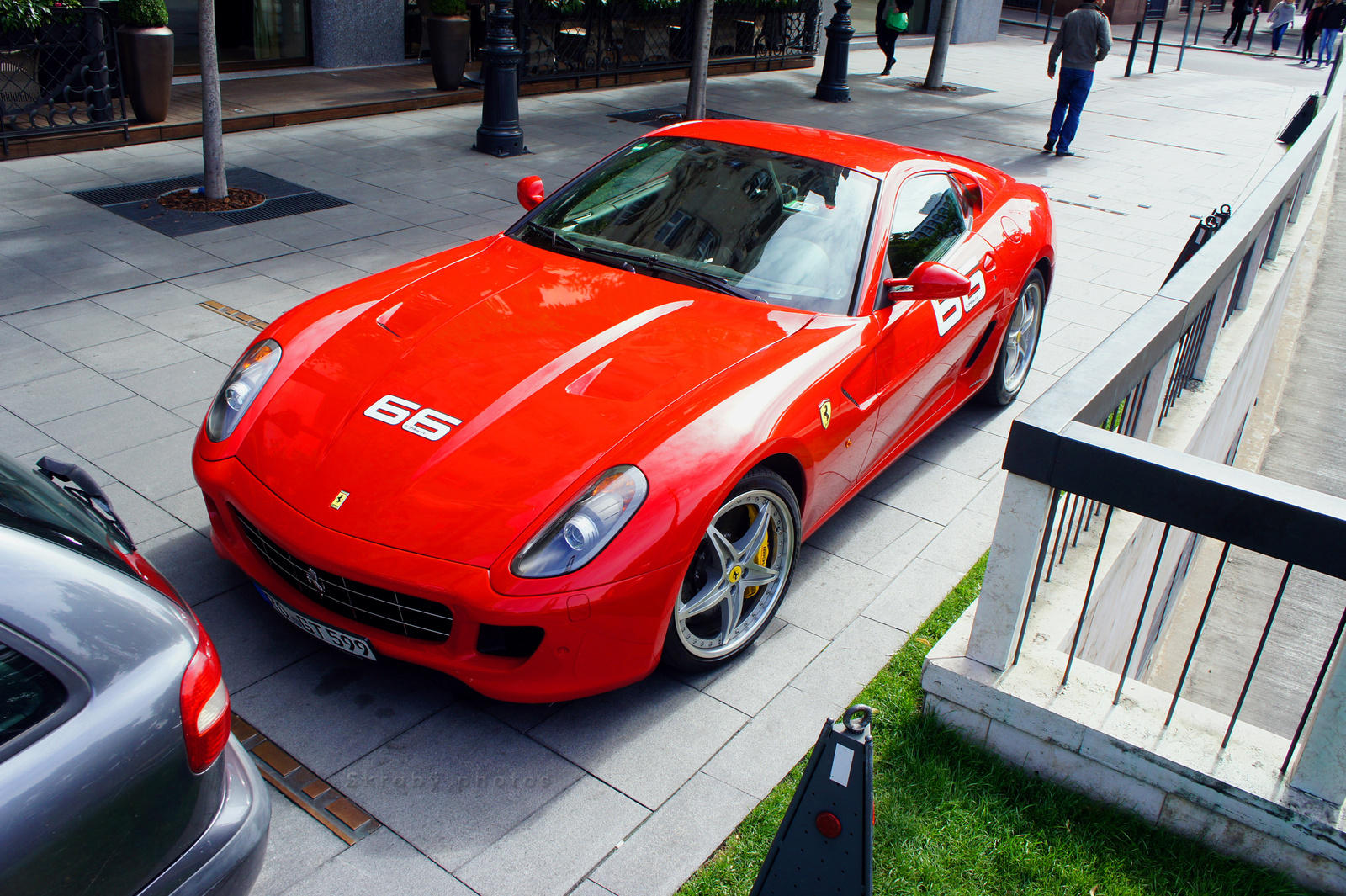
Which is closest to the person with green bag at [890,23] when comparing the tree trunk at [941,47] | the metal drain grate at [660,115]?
the tree trunk at [941,47]

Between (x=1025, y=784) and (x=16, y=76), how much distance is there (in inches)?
411

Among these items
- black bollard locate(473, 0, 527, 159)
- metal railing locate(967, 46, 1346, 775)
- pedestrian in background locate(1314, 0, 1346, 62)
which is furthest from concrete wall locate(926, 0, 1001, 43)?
metal railing locate(967, 46, 1346, 775)

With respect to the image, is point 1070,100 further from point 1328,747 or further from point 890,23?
point 1328,747

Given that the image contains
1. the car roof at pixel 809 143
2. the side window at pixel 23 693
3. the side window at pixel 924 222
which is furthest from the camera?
the car roof at pixel 809 143

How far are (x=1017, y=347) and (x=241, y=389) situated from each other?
4166mm

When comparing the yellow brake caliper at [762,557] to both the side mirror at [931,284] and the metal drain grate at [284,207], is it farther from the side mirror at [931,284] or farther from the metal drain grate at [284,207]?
the metal drain grate at [284,207]

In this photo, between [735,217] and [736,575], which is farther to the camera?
[735,217]

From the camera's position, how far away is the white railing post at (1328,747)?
104 inches

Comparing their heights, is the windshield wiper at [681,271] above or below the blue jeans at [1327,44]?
below

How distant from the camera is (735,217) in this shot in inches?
179

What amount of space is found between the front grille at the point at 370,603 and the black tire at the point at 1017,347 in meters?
3.55

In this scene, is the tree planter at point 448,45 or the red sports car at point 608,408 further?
the tree planter at point 448,45

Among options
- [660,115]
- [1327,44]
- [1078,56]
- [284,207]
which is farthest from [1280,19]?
[284,207]

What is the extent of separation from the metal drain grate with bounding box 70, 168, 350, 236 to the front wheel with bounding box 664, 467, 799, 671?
241 inches
